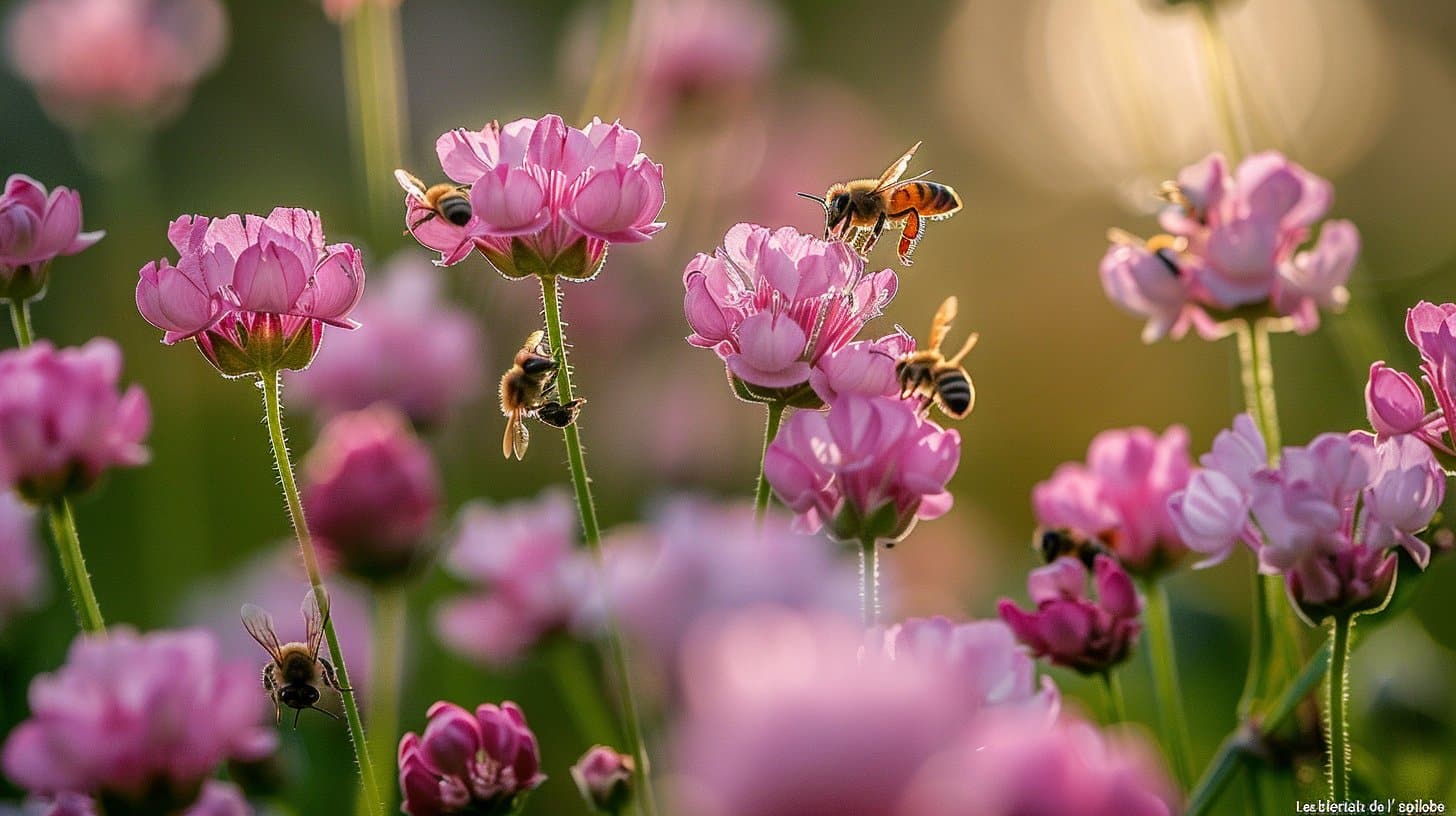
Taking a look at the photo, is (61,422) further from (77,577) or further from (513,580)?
(513,580)

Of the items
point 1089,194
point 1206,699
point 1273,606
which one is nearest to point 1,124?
point 1089,194

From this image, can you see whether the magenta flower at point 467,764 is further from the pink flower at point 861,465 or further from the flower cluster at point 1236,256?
the flower cluster at point 1236,256

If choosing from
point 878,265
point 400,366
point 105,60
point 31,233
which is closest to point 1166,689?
point 31,233

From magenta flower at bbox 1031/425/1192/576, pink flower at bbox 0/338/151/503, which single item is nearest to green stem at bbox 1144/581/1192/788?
magenta flower at bbox 1031/425/1192/576

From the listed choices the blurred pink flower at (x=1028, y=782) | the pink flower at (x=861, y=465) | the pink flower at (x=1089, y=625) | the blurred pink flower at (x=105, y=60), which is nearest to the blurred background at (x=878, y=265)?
the blurred pink flower at (x=105, y=60)

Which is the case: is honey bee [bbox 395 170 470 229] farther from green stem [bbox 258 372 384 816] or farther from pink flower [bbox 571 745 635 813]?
pink flower [bbox 571 745 635 813]
